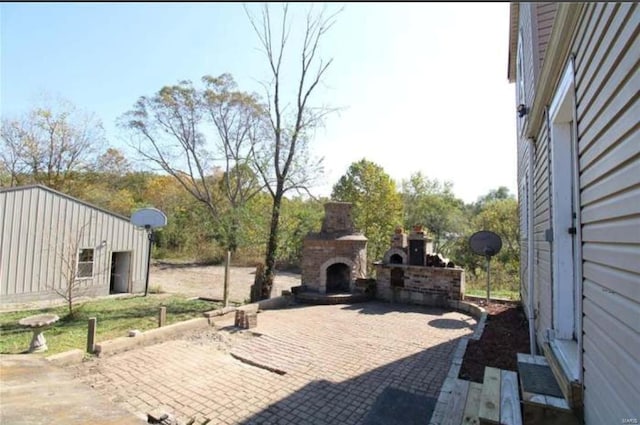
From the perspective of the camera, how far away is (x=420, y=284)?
376 inches

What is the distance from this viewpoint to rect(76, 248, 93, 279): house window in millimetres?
10430

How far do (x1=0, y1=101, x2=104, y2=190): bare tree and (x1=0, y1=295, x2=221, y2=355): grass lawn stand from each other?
11698 mm

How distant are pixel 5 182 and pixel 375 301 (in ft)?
60.1

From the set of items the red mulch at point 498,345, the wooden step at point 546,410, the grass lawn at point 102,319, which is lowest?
the grass lawn at point 102,319

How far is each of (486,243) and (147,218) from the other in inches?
418

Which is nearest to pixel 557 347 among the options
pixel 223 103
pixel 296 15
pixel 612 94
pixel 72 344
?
pixel 612 94

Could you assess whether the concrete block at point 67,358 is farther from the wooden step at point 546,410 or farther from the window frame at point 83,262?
the window frame at point 83,262

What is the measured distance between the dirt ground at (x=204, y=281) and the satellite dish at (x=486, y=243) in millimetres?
6509

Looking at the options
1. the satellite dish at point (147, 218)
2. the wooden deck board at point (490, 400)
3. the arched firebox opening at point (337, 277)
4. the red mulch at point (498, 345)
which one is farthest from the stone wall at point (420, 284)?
the satellite dish at point (147, 218)

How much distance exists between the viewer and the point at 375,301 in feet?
33.3

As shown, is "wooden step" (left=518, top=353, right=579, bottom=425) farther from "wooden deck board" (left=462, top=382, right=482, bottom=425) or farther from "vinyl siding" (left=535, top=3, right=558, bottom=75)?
"vinyl siding" (left=535, top=3, right=558, bottom=75)

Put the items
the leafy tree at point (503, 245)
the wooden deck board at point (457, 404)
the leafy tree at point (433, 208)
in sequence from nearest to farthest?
1. the wooden deck board at point (457, 404)
2. the leafy tree at point (503, 245)
3. the leafy tree at point (433, 208)

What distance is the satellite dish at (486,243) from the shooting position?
8844mm

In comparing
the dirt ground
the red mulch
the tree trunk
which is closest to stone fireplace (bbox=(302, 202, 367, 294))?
the tree trunk
